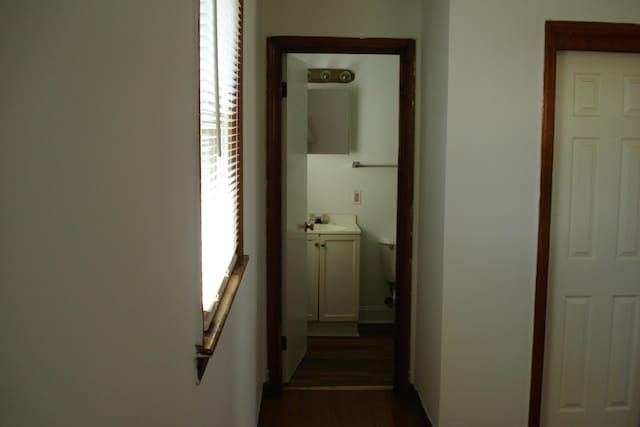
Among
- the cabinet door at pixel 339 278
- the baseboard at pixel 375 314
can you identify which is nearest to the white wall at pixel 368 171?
the baseboard at pixel 375 314

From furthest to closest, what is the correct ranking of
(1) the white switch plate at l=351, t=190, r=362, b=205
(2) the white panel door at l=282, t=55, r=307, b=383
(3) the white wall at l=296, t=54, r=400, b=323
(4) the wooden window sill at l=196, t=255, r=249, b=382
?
(1) the white switch plate at l=351, t=190, r=362, b=205, (3) the white wall at l=296, t=54, r=400, b=323, (2) the white panel door at l=282, t=55, r=307, b=383, (4) the wooden window sill at l=196, t=255, r=249, b=382

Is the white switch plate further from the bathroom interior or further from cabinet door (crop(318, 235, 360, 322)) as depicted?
cabinet door (crop(318, 235, 360, 322))

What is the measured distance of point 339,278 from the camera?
489cm

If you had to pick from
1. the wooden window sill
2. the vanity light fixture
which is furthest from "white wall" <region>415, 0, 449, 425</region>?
the vanity light fixture

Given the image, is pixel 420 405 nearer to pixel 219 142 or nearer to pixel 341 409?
pixel 341 409

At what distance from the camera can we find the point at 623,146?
300 cm

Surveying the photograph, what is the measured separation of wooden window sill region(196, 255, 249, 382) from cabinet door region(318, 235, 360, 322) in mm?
2796

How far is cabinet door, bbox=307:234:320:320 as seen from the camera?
4.85 m

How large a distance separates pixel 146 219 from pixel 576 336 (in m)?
2.77

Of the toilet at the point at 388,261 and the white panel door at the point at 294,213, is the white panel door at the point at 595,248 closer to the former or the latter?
the white panel door at the point at 294,213

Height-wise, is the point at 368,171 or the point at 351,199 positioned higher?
the point at 368,171

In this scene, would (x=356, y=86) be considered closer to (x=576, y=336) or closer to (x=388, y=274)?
(x=388, y=274)

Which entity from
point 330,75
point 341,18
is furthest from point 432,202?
point 330,75

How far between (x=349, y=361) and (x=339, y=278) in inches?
31.0
